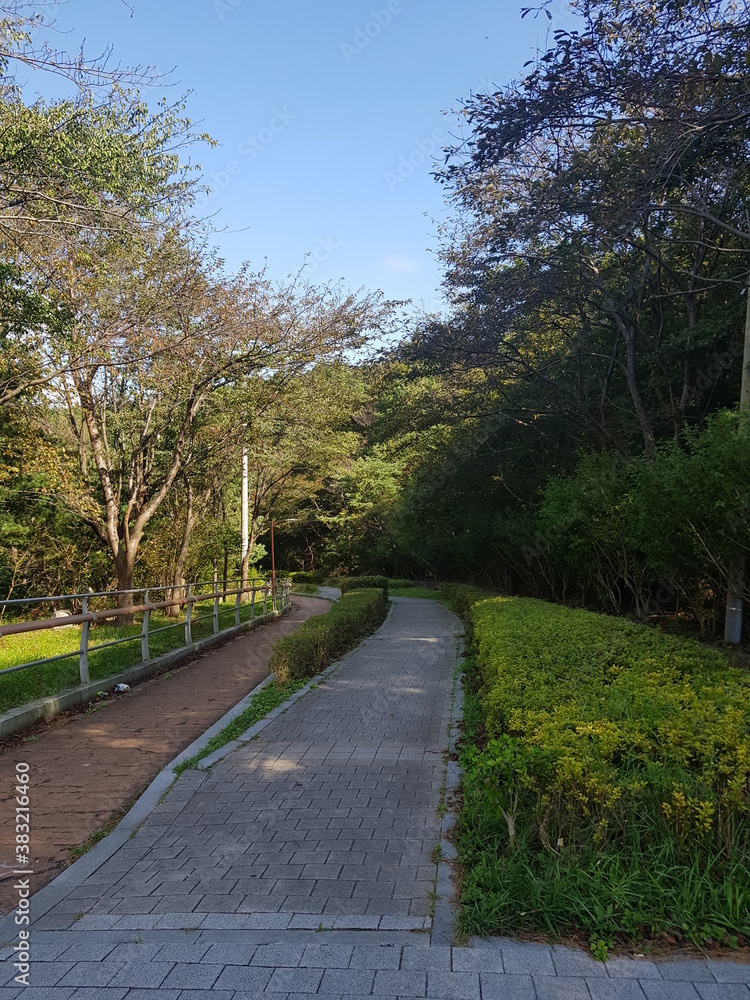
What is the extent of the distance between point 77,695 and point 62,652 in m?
3.19

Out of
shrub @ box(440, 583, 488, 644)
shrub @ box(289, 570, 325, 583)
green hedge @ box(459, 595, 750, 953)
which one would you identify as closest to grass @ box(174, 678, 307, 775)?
green hedge @ box(459, 595, 750, 953)

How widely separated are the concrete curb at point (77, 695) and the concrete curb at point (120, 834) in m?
1.58

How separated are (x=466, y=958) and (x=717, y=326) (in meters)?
11.8

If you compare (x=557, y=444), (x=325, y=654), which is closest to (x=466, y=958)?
(x=325, y=654)

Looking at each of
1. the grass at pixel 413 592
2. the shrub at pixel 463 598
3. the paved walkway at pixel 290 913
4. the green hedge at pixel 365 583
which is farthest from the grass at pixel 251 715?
the grass at pixel 413 592

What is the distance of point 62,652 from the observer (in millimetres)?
10195

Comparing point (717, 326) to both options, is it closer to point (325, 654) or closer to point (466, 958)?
point (325, 654)

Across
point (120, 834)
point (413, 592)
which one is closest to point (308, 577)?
point (413, 592)

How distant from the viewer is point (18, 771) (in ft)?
17.2

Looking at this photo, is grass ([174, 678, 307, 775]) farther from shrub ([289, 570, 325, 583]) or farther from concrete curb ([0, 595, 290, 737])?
shrub ([289, 570, 325, 583])

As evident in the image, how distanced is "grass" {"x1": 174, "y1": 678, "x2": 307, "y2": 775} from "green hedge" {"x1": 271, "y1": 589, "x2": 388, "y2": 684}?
176 millimetres

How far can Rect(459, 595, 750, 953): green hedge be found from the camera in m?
3.01

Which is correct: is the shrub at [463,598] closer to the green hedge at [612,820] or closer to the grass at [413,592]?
the grass at [413,592]

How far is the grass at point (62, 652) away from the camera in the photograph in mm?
7160
